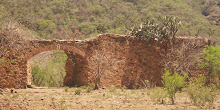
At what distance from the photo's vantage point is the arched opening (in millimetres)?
13688

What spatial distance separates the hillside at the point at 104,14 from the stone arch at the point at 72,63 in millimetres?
10605

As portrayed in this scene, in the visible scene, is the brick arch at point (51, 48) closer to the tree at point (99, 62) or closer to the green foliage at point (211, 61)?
the tree at point (99, 62)

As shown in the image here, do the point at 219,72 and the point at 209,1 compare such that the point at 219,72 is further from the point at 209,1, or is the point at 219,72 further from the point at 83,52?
the point at 209,1

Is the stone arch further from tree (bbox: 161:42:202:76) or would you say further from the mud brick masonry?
tree (bbox: 161:42:202:76)

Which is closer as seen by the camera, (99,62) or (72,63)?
(99,62)

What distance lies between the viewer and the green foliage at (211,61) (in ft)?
45.6

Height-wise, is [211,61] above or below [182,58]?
below

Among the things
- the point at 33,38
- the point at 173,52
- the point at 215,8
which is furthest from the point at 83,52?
the point at 215,8

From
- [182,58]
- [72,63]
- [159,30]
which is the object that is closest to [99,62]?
[72,63]

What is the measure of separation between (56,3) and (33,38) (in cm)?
2235

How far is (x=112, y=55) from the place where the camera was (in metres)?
13.7

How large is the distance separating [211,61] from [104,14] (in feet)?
72.5

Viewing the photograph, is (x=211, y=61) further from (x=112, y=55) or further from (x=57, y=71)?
(x=57, y=71)

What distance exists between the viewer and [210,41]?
48.4 feet
